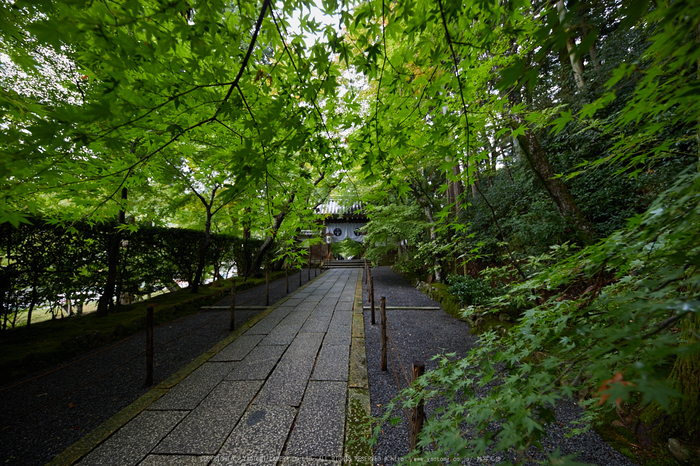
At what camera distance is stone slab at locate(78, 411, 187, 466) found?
73.6 inches

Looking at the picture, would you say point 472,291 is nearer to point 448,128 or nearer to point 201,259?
point 448,128

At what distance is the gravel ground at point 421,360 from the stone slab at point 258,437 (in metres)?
0.80

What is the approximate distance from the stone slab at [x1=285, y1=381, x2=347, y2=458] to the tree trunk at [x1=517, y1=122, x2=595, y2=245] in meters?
5.37

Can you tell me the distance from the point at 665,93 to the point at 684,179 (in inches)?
20.6

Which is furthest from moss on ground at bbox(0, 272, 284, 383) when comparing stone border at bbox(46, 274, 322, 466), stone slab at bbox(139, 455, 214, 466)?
stone slab at bbox(139, 455, 214, 466)

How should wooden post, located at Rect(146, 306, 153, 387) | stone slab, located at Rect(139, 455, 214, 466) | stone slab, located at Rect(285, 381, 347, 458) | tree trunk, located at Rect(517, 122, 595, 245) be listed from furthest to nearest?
tree trunk, located at Rect(517, 122, 595, 245) < wooden post, located at Rect(146, 306, 153, 387) < stone slab, located at Rect(285, 381, 347, 458) < stone slab, located at Rect(139, 455, 214, 466)

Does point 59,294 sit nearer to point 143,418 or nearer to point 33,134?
point 143,418

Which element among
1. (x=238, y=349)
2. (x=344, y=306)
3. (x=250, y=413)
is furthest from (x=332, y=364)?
(x=344, y=306)

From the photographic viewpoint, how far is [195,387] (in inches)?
109

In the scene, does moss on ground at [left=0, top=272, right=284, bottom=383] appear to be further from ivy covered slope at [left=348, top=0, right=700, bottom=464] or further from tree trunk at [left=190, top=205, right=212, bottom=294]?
ivy covered slope at [left=348, top=0, right=700, bottom=464]

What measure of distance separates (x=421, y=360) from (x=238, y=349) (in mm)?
2755

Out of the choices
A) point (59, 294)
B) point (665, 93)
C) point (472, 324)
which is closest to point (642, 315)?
point (665, 93)

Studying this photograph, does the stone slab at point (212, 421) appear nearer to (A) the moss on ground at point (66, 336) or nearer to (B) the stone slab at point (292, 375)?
(B) the stone slab at point (292, 375)

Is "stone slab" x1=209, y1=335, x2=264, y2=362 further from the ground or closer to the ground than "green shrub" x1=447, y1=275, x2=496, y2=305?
closer to the ground
